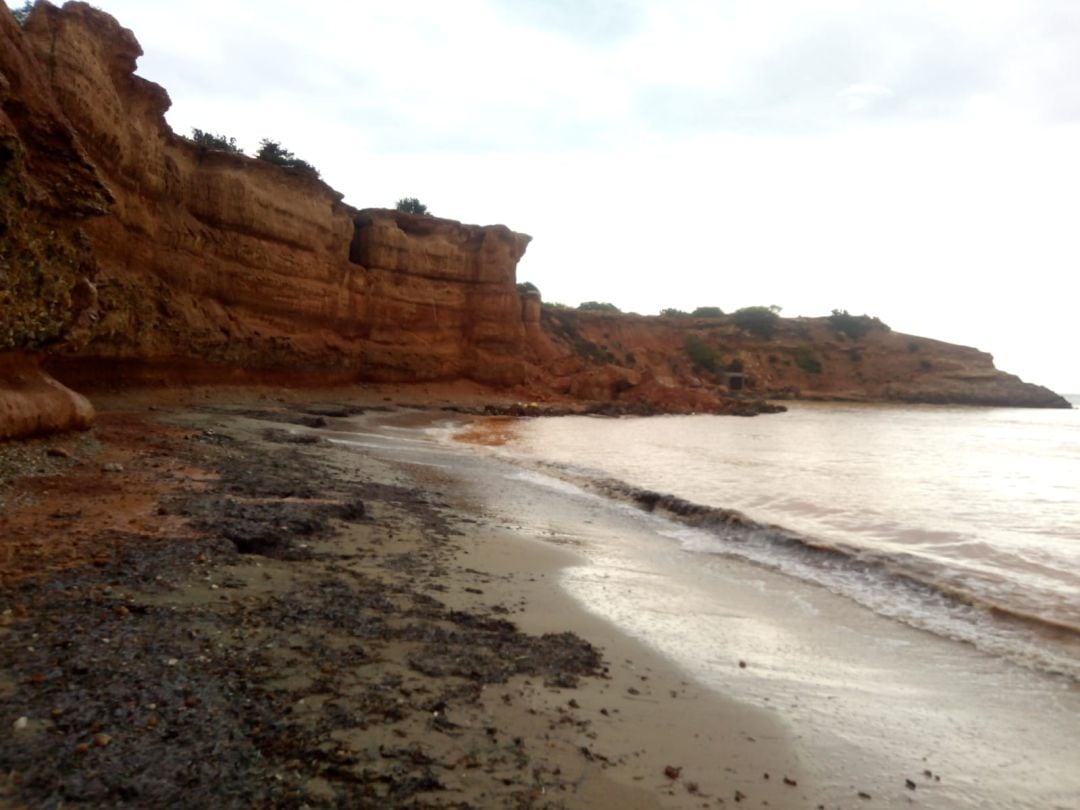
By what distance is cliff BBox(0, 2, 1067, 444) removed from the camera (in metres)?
7.10

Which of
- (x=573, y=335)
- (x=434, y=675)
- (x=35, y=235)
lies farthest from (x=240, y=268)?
(x=573, y=335)

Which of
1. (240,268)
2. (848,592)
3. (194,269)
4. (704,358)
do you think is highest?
(704,358)

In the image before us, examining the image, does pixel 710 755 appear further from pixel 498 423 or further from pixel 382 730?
pixel 498 423

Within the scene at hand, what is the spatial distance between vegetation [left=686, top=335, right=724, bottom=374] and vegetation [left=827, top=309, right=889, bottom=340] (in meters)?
15.5

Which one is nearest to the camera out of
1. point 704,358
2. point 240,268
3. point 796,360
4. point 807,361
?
point 240,268

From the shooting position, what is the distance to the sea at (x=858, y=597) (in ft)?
10.5

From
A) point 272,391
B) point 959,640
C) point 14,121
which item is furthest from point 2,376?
point 272,391

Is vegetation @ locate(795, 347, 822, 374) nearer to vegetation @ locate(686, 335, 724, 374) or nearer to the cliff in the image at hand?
vegetation @ locate(686, 335, 724, 374)

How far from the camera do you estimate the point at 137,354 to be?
15445 millimetres

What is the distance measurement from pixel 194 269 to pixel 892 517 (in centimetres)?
1844

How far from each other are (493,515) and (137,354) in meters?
11.4

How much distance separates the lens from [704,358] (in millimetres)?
59344

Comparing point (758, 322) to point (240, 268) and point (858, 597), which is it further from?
point (858, 597)

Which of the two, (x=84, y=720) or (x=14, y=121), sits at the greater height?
(x=14, y=121)
